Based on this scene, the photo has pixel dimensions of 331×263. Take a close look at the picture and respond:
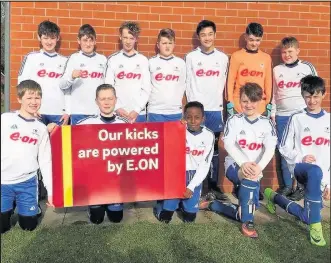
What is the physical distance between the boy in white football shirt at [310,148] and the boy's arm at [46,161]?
2412mm

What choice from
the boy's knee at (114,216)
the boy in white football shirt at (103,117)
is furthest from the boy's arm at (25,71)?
the boy's knee at (114,216)

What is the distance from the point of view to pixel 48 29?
206 inches

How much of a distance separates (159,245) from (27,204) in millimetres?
1424

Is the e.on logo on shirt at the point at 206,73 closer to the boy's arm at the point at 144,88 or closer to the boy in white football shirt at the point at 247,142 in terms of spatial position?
the boy's arm at the point at 144,88

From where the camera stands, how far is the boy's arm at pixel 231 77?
5.61 m

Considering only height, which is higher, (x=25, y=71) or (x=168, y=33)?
(x=168, y=33)

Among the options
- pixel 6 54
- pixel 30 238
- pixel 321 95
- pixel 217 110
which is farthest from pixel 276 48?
pixel 30 238

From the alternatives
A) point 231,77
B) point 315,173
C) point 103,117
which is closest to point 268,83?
point 231,77

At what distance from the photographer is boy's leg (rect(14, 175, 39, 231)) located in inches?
176

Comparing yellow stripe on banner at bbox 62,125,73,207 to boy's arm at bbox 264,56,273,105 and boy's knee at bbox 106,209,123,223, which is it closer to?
boy's knee at bbox 106,209,123,223

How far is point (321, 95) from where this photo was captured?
15.3 feet

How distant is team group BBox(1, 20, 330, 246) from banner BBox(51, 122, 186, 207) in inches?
5.2

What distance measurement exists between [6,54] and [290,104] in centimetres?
366

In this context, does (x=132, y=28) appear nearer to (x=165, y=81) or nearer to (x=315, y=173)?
(x=165, y=81)
